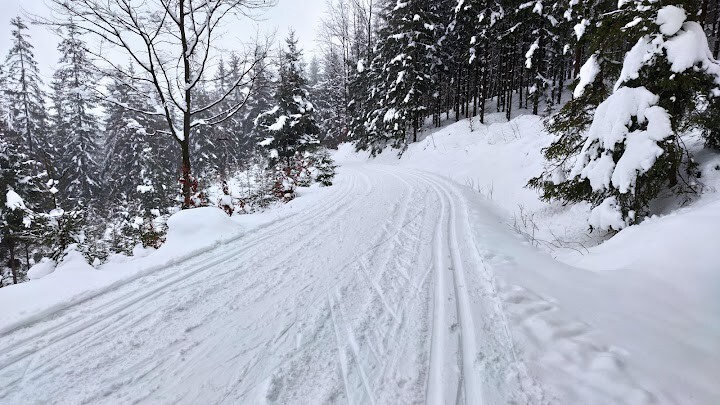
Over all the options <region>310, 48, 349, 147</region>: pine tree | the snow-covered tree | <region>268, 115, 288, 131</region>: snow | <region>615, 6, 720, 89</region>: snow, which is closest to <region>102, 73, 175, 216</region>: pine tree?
<region>268, 115, 288, 131</region>: snow

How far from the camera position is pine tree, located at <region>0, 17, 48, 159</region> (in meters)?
20.9

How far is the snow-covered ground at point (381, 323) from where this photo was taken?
7.29ft

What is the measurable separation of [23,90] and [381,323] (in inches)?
1250

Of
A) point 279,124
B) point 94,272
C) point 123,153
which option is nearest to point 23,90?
point 123,153

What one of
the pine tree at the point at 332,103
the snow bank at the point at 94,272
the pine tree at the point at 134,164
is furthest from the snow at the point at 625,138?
the pine tree at the point at 332,103

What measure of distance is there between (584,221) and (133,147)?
2669 centimetres

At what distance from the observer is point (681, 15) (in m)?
4.30

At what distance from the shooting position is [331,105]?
142 feet

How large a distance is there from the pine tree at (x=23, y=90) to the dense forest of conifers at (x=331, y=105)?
94 mm

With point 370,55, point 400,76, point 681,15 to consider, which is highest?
point 370,55

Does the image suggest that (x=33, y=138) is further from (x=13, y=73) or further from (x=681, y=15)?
(x=681, y=15)

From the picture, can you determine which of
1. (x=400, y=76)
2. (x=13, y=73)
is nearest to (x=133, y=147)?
(x=13, y=73)

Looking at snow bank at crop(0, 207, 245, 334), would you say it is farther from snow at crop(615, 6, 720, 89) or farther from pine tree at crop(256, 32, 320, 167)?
pine tree at crop(256, 32, 320, 167)

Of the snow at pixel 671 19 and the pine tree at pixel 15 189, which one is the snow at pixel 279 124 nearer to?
the pine tree at pixel 15 189
